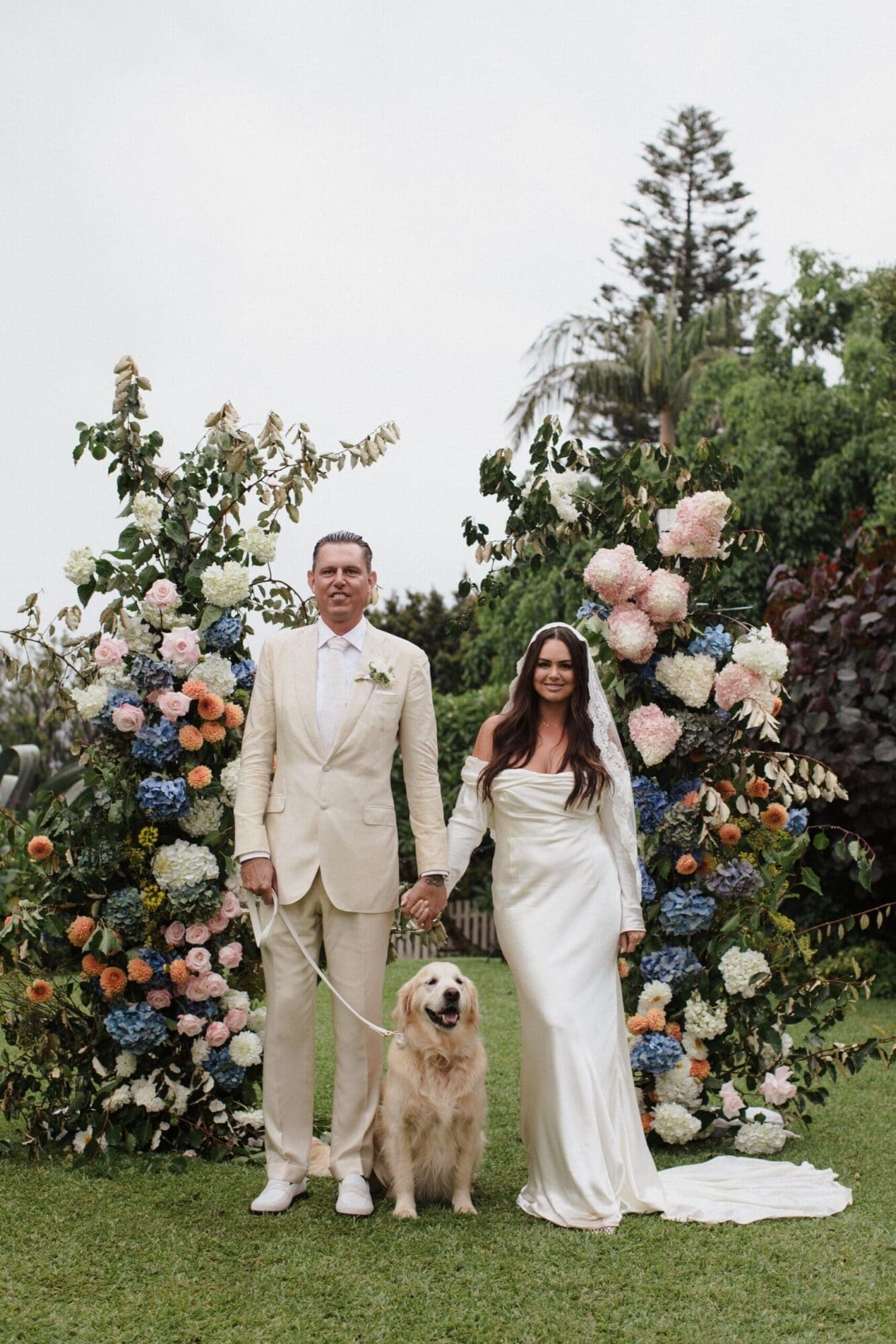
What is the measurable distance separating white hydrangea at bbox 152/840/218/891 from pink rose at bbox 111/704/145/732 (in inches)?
18.4

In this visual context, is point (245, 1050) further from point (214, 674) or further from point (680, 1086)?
point (680, 1086)

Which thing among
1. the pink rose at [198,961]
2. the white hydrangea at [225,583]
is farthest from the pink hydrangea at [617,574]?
the pink rose at [198,961]

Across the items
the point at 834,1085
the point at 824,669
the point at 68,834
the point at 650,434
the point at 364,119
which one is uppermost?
the point at 650,434

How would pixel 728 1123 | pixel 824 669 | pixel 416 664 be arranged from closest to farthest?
pixel 416 664, pixel 728 1123, pixel 824 669

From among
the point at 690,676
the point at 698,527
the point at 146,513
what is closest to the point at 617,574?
the point at 698,527

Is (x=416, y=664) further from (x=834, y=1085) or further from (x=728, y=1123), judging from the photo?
(x=834, y=1085)

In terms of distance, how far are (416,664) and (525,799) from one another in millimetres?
624

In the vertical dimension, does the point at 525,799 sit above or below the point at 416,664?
below

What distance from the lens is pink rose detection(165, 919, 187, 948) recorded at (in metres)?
4.86

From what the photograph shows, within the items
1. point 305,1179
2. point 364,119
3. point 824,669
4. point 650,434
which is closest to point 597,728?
point 305,1179

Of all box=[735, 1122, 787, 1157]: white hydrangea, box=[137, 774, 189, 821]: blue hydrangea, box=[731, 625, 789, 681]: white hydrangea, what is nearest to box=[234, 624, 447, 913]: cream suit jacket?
box=[137, 774, 189, 821]: blue hydrangea

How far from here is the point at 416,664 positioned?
175 inches

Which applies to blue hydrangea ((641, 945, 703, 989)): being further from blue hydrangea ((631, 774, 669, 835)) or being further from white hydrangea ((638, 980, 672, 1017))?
blue hydrangea ((631, 774, 669, 835))

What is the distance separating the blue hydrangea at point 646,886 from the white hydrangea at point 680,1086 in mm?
647
